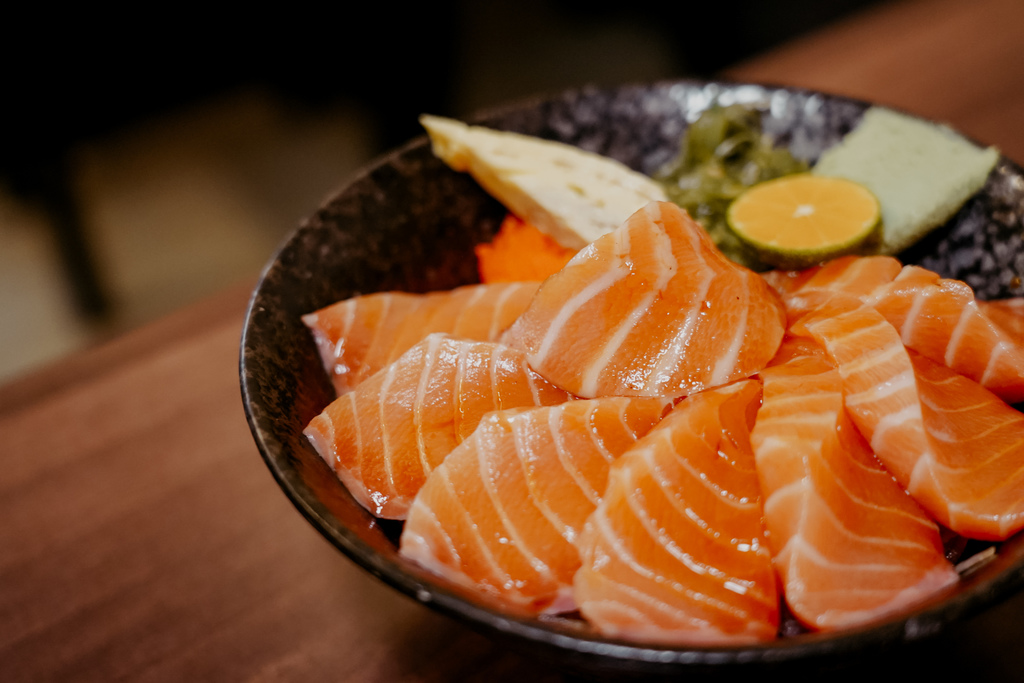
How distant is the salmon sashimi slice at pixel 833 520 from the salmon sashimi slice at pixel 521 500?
232 mm

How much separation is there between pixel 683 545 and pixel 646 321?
0.41 metres

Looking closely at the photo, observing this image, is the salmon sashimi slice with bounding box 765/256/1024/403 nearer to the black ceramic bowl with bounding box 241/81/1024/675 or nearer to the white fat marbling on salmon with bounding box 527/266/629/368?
the black ceramic bowl with bounding box 241/81/1024/675

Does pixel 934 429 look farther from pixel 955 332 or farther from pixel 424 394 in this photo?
pixel 424 394

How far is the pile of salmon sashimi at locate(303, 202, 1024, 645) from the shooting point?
103cm

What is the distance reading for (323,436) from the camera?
1271 mm

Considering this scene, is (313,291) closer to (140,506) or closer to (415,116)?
(140,506)

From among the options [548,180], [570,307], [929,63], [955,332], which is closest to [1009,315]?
[955,332]

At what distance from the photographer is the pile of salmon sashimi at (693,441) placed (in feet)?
3.39

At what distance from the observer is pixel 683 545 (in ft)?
3.45

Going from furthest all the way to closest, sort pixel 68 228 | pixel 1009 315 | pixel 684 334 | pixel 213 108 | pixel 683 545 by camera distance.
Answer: pixel 213 108
pixel 68 228
pixel 1009 315
pixel 684 334
pixel 683 545

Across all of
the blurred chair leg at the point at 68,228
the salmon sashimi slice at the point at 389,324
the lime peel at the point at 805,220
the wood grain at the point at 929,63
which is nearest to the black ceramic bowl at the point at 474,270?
the salmon sashimi slice at the point at 389,324

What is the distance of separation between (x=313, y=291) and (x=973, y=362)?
1.27m

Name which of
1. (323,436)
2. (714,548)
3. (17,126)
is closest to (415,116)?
(17,126)

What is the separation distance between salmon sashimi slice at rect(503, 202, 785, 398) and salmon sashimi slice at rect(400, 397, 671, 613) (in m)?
0.09
